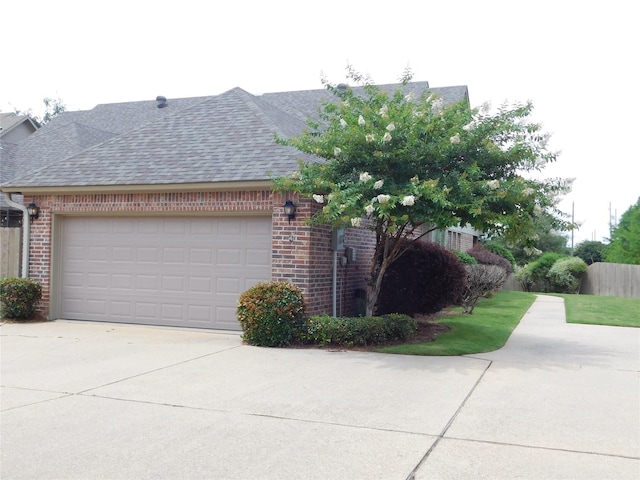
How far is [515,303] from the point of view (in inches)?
775

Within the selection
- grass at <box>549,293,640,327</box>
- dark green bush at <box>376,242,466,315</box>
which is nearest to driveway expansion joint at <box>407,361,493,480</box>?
dark green bush at <box>376,242,466,315</box>

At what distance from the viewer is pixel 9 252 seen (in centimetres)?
1367

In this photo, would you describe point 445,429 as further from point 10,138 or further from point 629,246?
point 629,246

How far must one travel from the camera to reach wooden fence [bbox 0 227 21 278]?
13.6 m

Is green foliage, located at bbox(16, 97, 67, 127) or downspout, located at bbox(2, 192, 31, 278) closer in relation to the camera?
downspout, located at bbox(2, 192, 31, 278)

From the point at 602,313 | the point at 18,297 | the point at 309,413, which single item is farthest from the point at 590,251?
the point at 309,413

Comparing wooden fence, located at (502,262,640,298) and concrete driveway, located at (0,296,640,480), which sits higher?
wooden fence, located at (502,262,640,298)

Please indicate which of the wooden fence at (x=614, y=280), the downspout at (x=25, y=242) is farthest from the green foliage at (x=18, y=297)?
the wooden fence at (x=614, y=280)

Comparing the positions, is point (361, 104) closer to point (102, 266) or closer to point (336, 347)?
point (336, 347)

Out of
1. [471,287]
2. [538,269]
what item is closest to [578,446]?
[471,287]

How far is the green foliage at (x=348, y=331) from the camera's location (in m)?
9.99

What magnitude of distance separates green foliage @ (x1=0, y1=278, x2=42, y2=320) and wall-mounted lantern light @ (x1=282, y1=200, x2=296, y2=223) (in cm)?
579

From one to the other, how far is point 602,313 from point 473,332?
7122 millimetres

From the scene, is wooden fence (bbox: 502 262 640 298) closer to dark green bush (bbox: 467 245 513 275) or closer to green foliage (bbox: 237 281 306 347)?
dark green bush (bbox: 467 245 513 275)
